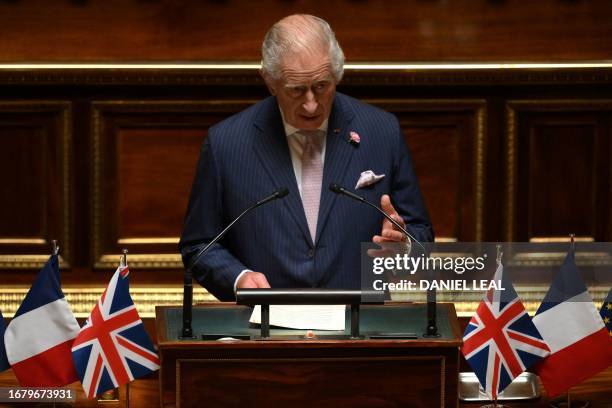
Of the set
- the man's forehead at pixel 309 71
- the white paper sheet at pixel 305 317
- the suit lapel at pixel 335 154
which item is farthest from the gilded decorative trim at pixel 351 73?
the white paper sheet at pixel 305 317

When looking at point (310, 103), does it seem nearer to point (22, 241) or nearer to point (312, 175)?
point (312, 175)

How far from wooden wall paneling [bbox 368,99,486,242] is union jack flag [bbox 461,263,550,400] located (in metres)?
2.16

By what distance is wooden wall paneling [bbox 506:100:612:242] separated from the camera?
508 centimetres

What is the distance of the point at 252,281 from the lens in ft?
10.2

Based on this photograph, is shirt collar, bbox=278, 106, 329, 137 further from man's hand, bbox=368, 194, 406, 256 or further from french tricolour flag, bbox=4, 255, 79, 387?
french tricolour flag, bbox=4, 255, 79, 387

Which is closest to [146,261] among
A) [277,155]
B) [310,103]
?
[277,155]

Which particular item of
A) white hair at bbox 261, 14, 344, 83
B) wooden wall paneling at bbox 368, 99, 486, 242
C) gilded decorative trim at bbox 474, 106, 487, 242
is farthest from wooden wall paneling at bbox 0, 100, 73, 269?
white hair at bbox 261, 14, 344, 83

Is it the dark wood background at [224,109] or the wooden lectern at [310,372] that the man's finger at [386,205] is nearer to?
the wooden lectern at [310,372]

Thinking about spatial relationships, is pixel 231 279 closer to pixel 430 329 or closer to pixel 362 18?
pixel 430 329

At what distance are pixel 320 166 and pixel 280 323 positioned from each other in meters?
0.66

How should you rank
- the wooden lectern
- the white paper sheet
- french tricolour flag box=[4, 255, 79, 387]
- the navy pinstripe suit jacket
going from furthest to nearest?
the navy pinstripe suit jacket < french tricolour flag box=[4, 255, 79, 387] < the white paper sheet < the wooden lectern

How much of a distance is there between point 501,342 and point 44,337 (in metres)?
1.07

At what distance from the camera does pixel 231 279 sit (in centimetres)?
320

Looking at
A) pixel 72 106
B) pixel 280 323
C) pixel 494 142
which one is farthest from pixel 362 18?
pixel 280 323
